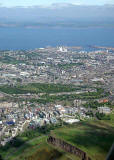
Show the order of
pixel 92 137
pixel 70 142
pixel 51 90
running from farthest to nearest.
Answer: pixel 51 90 → pixel 92 137 → pixel 70 142

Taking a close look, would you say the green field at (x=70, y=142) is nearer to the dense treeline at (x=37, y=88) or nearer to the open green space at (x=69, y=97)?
the open green space at (x=69, y=97)

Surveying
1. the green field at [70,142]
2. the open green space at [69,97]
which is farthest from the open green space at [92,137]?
the open green space at [69,97]

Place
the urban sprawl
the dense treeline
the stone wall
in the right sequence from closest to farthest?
the stone wall → the urban sprawl → the dense treeline

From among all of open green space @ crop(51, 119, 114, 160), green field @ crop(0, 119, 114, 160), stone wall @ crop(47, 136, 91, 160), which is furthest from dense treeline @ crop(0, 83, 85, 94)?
stone wall @ crop(47, 136, 91, 160)

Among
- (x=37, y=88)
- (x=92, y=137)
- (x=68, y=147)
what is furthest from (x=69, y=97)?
(x=68, y=147)

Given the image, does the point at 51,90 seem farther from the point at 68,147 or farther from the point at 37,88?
the point at 68,147

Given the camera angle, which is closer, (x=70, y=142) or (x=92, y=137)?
(x=70, y=142)

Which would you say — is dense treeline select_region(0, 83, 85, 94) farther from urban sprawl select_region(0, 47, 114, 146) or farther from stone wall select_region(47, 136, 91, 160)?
stone wall select_region(47, 136, 91, 160)
